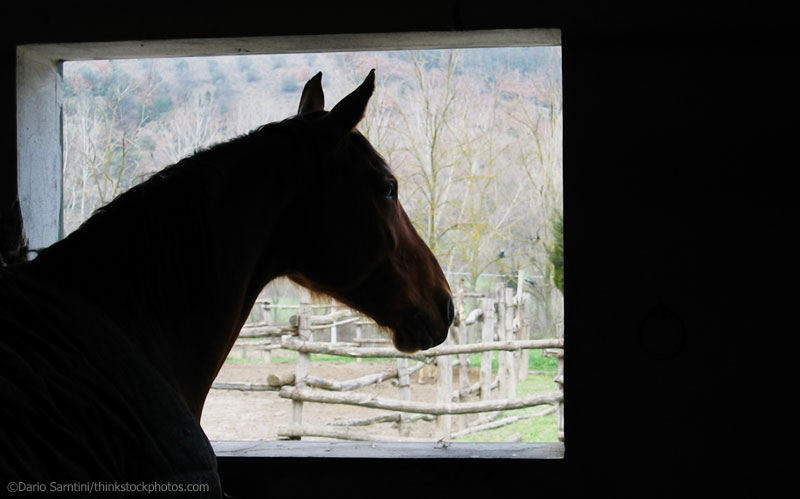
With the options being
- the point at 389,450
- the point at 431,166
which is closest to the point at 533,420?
the point at 431,166

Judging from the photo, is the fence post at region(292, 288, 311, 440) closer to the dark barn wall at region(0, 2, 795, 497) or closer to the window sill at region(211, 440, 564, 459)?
the window sill at region(211, 440, 564, 459)

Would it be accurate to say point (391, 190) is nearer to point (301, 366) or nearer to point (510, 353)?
point (301, 366)

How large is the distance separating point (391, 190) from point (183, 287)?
548mm

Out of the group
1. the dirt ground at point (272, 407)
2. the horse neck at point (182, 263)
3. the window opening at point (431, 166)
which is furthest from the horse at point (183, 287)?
the dirt ground at point (272, 407)

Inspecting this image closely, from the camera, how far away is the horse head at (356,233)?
48.3 inches

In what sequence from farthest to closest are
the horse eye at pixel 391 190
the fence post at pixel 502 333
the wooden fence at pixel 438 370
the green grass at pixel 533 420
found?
the green grass at pixel 533 420 < the fence post at pixel 502 333 < the wooden fence at pixel 438 370 < the horse eye at pixel 391 190

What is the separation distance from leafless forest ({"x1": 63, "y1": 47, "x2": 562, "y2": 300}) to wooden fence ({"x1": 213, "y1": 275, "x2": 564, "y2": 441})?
0.56m

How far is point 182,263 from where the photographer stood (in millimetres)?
1017

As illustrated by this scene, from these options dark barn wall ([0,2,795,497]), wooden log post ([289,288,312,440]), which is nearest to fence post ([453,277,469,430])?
wooden log post ([289,288,312,440])

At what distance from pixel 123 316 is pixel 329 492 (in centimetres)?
108
